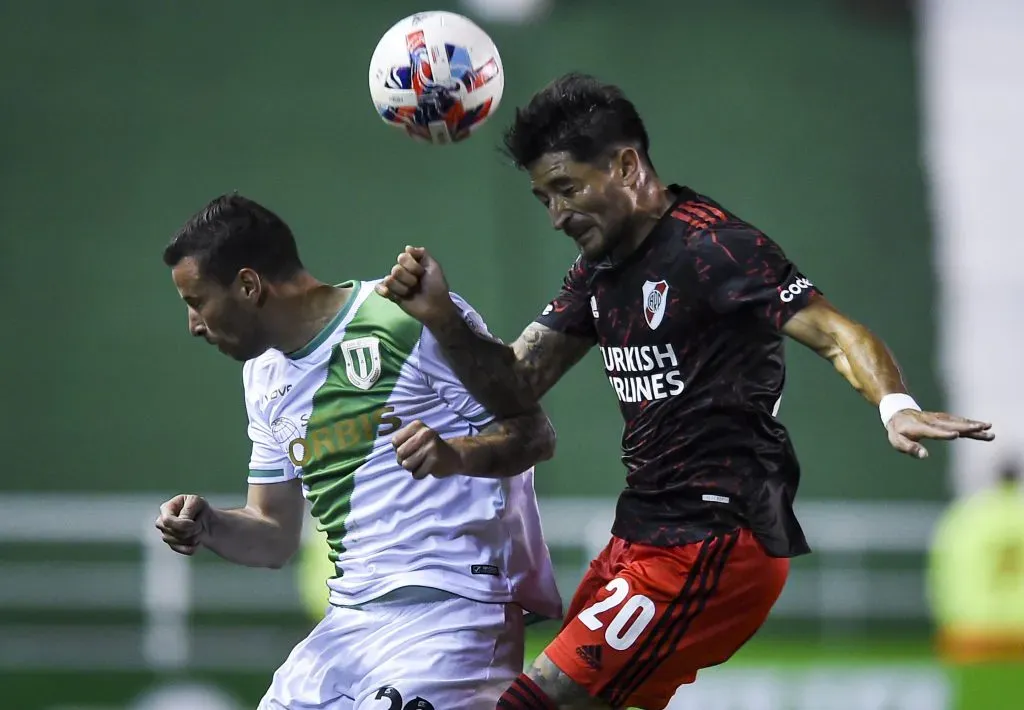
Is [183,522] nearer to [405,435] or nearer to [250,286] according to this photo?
[250,286]

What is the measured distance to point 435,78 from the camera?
13.7ft

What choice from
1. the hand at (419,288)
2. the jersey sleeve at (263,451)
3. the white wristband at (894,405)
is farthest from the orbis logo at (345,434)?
the white wristband at (894,405)

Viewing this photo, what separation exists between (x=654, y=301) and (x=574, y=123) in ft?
1.65

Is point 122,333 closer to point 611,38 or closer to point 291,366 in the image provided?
point 611,38

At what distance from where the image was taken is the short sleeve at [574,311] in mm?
4273

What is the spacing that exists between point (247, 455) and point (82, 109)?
3207 millimetres

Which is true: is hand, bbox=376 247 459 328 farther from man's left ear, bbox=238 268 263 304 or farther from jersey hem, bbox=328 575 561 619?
jersey hem, bbox=328 575 561 619

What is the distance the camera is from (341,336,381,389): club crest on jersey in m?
4.06

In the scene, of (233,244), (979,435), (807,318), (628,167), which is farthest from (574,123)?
(979,435)

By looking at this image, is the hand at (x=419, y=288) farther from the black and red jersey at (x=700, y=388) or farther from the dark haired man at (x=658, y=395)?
the black and red jersey at (x=700, y=388)

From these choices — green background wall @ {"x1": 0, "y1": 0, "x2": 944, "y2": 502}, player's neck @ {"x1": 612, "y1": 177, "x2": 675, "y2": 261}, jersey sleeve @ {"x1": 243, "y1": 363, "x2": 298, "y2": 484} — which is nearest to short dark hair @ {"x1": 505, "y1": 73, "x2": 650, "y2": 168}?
player's neck @ {"x1": 612, "y1": 177, "x2": 675, "y2": 261}

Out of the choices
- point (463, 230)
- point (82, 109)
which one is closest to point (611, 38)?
point (463, 230)

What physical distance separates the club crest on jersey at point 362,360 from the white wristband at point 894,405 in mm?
1319

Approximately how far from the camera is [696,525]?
3.94 meters
